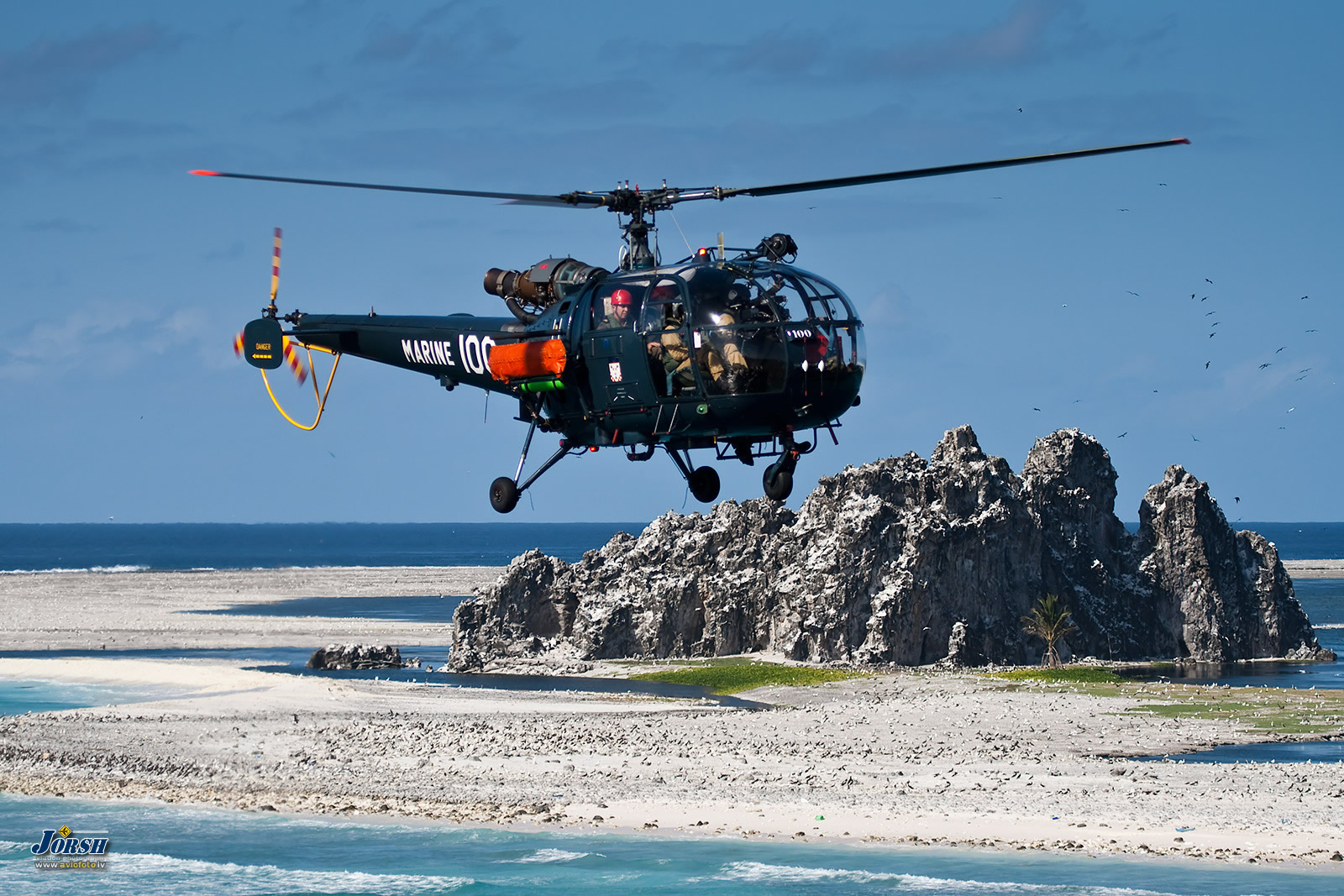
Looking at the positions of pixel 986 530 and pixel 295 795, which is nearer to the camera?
pixel 295 795

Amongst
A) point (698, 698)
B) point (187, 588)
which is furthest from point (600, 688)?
point (187, 588)

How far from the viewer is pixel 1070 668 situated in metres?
57.7

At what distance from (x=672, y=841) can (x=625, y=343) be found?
585 inches

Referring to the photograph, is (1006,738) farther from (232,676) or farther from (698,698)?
(232,676)

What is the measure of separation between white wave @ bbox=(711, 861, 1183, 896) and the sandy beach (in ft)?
5.87

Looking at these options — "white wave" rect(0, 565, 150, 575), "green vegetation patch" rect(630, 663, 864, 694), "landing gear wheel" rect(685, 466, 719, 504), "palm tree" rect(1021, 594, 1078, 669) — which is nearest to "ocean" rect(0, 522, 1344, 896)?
"landing gear wheel" rect(685, 466, 719, 504)

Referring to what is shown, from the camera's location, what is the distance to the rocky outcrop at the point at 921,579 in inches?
2331

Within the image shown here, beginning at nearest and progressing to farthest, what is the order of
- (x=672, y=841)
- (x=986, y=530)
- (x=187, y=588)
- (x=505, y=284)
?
(x=505, y=284) < (x=672, y=841) < (x=986, y=530) < (x=187, y=588)

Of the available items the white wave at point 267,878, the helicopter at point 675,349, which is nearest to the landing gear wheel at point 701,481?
the helicopter at point 675,349

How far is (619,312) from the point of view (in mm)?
20594

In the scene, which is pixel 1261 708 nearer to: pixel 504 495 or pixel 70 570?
pixel 504 495

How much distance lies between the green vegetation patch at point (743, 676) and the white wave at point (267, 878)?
2406 cm

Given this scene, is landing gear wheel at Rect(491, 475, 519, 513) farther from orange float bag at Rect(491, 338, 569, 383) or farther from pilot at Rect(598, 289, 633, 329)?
pilot at Rect(598, 289, 633, 329)

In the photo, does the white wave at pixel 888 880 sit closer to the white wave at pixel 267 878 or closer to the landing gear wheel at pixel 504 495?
the white wave at pixel 267 878
